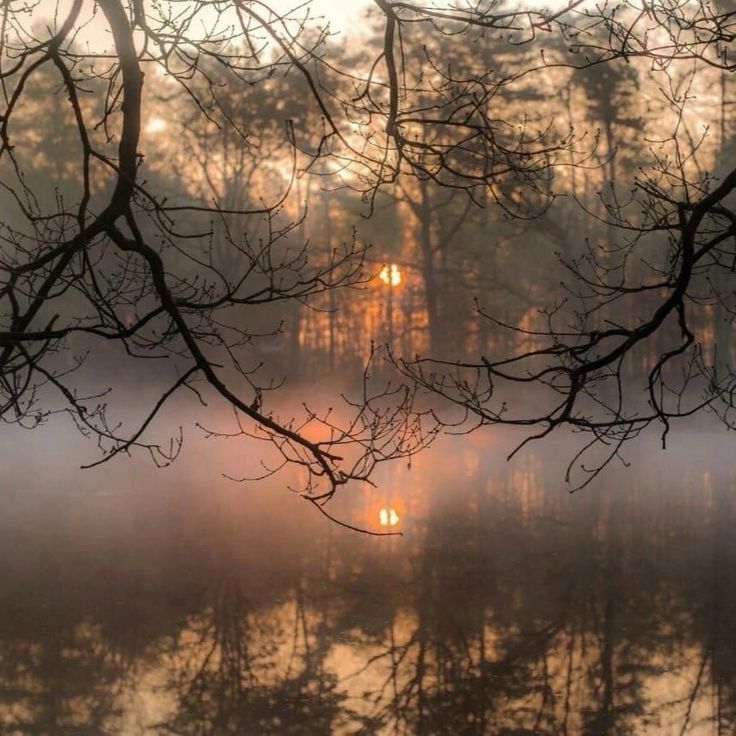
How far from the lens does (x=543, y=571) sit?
1445 centimetres

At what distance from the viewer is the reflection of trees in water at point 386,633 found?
9.33 m

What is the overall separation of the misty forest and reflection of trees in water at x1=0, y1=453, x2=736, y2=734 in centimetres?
5

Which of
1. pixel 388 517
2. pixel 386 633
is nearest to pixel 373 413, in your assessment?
pixel 386 633

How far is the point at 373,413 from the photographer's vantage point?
10664 mm

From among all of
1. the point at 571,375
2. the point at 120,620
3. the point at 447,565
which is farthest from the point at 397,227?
the point at 571,375

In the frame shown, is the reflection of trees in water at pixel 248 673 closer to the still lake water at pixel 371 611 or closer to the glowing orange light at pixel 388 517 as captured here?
the still lake water at pixel 371 611

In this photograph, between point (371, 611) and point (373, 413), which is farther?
point (371, 611)

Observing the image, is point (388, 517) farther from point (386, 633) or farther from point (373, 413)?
point (373, 413)

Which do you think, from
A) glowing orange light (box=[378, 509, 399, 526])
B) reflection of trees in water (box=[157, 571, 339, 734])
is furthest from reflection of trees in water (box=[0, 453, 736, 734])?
Answer: glowing orange light (box=[378, 509, 399, 526])

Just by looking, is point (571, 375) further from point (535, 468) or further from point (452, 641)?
point (535, 468)

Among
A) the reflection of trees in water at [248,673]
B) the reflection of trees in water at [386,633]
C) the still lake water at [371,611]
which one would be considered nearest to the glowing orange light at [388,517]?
the still lake water at [371,611]

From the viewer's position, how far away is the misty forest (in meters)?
6.27

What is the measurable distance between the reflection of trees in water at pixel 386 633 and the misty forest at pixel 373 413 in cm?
5

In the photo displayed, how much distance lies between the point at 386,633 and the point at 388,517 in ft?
23.0
